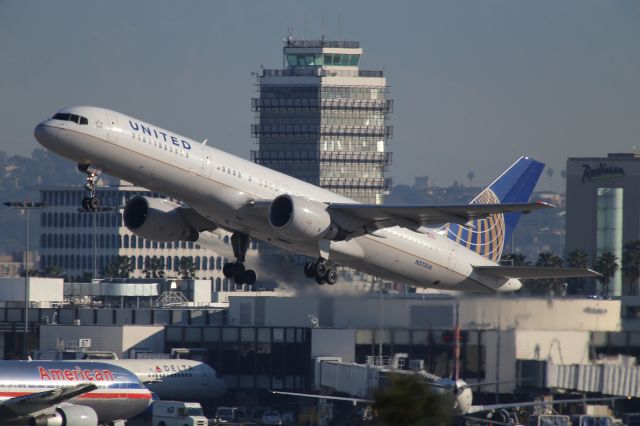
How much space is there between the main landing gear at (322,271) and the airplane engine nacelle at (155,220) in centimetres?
568

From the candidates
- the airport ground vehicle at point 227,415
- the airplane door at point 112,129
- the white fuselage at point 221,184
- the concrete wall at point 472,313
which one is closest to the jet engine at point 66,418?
the white fuselage at point 221,184

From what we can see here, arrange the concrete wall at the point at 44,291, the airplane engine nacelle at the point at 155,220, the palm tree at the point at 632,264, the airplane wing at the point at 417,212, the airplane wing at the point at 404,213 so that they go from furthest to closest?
the palm tree at the point at 632,264, the concrete wall at the point at 44,291, the airplane engine nacelle at the point at 155,220, the airplane wing at the point at 417,212, the airplane wing at the point at 404,213

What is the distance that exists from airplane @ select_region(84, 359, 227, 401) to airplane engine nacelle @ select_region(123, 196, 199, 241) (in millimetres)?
20881

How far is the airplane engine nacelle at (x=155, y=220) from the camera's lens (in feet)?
200

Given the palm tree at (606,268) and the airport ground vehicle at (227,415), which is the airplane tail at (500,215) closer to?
the airport ground vehicle at (227,415)

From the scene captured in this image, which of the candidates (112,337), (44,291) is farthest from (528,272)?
(44,291)

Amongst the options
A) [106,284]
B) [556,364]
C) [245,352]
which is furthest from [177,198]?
[106,284]

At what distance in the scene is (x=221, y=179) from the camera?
184 feet

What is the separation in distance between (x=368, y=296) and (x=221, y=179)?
17203 mm

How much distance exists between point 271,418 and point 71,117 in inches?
1230

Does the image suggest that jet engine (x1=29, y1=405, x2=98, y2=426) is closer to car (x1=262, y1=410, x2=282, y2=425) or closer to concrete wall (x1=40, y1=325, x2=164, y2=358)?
car (x1=262, y1=410, x2=282, y2=425)

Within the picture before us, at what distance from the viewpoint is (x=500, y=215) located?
73.1 metres

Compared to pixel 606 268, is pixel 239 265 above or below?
above

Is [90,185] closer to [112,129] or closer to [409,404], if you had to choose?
[112,129]
